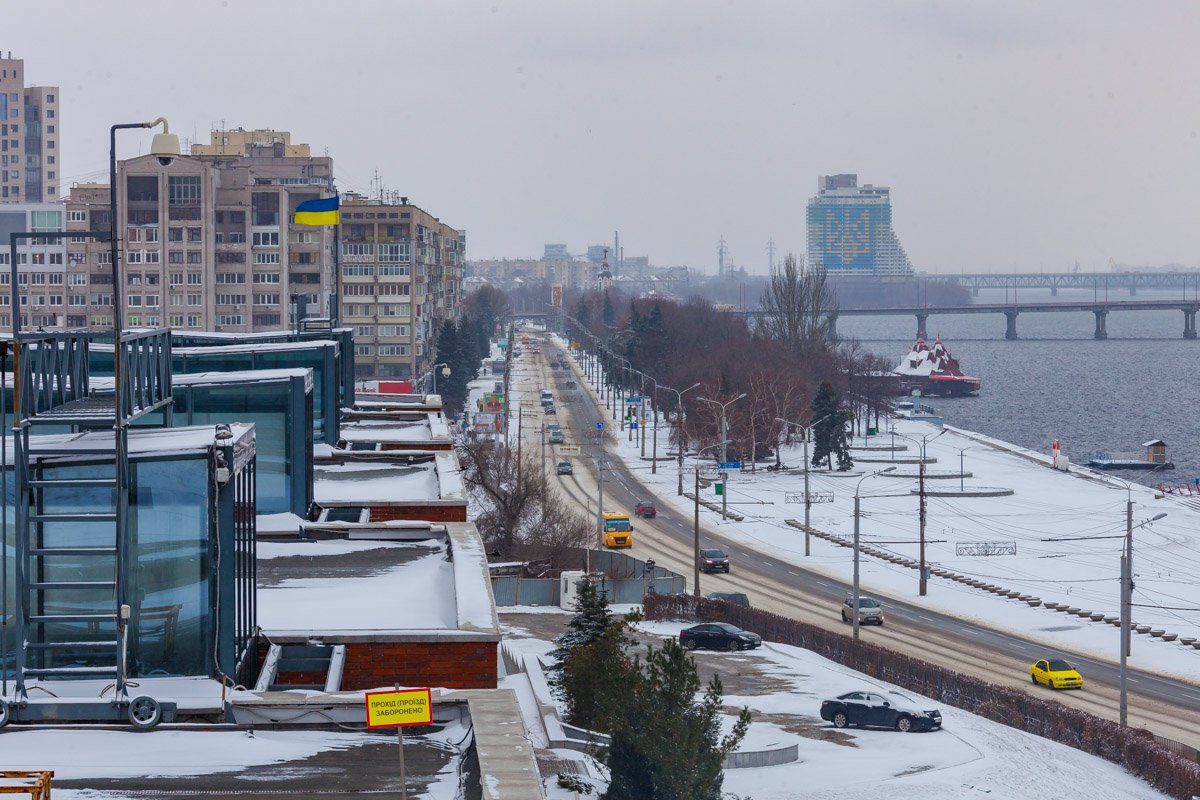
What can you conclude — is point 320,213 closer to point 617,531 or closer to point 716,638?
point 716,638

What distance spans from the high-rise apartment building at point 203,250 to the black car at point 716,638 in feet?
143

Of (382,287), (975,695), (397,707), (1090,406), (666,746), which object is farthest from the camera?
(1090,406)

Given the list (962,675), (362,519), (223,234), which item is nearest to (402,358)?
(223,234)

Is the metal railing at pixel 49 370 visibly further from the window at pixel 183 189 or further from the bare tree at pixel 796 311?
the bare tree at pixel 796 311

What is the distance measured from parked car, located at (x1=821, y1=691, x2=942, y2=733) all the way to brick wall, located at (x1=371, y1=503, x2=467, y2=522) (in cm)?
1347

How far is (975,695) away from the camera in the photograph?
32.0m

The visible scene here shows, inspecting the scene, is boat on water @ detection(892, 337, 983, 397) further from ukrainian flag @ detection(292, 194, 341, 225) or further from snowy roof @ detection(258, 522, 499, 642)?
snowy roof @ detection(258, 522, 499, 642)

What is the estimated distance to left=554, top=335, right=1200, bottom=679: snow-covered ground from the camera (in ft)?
141

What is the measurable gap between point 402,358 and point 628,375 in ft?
82.0

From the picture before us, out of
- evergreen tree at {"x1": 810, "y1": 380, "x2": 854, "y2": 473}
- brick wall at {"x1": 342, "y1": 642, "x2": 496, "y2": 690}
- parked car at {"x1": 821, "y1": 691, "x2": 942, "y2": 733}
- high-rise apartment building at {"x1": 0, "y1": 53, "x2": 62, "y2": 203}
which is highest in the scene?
high-rise apartment building at {"x1": 0, "y1": 53, "x2": 62, "y2": 203}

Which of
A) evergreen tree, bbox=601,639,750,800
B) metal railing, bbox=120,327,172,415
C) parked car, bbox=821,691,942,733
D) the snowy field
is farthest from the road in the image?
metal railing, bbox=120,327,172,415

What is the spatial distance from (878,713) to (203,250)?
5766 centimetres

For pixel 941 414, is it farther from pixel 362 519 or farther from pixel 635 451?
pixel 362 519

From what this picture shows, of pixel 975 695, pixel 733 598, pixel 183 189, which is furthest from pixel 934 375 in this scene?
pixel 975 695
